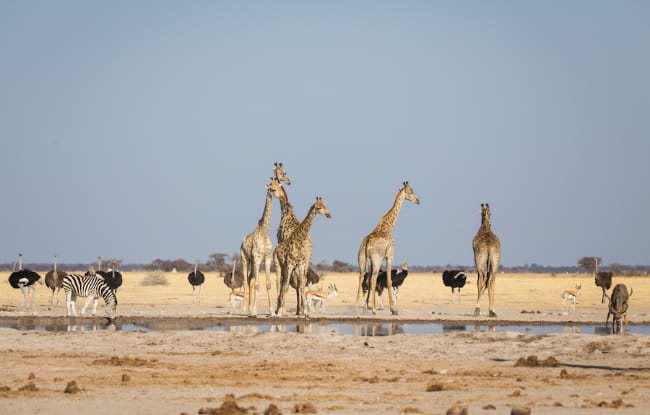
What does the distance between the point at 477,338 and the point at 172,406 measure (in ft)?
30.7

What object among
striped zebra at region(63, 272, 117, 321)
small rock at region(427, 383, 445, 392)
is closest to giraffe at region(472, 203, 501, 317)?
striped zebra at region(63, 272, 117, 321)

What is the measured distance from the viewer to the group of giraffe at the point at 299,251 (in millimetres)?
26734

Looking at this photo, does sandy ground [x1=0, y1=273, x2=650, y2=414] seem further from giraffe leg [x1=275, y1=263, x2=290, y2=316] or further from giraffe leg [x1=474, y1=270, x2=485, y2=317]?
giraffe leg [x1=474, y1=270, x2=485, y2=317]

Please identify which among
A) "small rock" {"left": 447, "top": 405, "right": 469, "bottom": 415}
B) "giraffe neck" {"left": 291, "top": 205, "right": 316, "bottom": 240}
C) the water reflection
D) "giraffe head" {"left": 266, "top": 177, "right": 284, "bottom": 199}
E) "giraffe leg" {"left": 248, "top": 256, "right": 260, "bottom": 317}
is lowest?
"small rock" {"left": 447, "top": 405, "right": 469, "bottom": 415}

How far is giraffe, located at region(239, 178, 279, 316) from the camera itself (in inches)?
1083

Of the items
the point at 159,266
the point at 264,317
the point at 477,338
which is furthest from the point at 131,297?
the point at 159,266

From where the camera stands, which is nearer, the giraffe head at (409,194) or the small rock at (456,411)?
the small rock at (456,411)

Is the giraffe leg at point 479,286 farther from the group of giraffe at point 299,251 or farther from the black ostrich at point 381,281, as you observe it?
the black ostrich at point 381,281

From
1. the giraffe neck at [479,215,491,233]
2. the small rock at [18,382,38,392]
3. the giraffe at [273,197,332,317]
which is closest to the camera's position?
the small rock at [18,382,38,392]

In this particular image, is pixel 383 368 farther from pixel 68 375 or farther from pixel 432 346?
pixel 68 375

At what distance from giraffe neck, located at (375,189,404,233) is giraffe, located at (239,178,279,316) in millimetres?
3174

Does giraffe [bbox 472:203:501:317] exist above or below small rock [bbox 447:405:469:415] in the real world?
above

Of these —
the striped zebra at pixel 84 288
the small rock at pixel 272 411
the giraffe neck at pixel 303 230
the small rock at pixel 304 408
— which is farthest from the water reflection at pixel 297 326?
the small rock at pixel 272 411

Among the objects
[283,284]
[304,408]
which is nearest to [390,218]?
[283,284]
